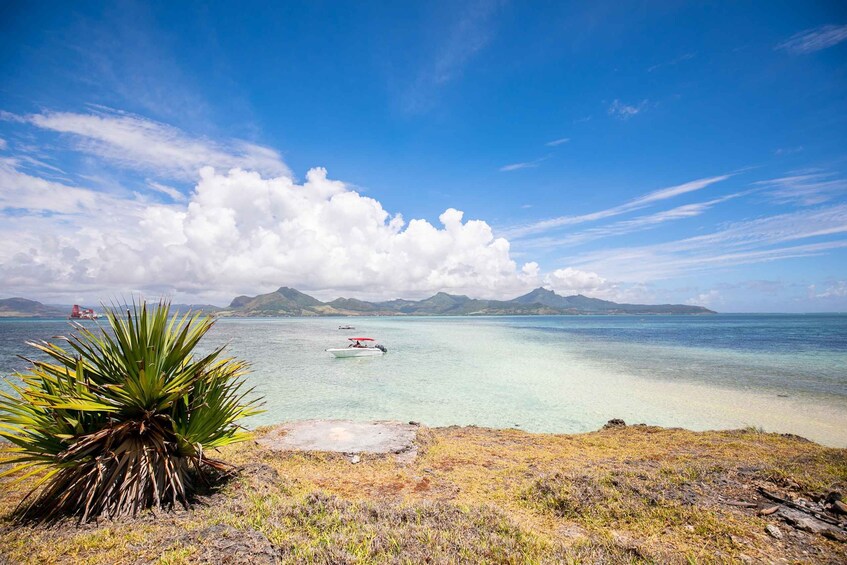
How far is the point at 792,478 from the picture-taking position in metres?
6.32

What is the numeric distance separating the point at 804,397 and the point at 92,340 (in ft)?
101

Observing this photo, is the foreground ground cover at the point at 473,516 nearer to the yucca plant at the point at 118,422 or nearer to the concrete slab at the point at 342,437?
the yucca plant at the point at 118,422

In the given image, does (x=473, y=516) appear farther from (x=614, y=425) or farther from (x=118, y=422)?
(x=614, y=425)

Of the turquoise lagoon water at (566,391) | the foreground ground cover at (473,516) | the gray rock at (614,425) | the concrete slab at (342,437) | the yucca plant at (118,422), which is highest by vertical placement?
the yucca plant at (118,422)

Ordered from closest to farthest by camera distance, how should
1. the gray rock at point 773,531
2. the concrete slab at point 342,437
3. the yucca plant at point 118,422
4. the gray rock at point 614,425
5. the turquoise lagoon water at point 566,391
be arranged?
1. the gray rock at point 773,531
2. the yucca plant at point 118,422
3. the concrete slab at point 342,437
4. the gray rock at point 614,425
5. the turquoise lagoon water at point 566,391

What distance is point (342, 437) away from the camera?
10.6 metres

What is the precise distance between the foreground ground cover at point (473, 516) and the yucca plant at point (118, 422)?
430 millimetres

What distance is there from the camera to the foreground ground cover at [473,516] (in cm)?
431

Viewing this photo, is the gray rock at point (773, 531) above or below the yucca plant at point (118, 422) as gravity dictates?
below

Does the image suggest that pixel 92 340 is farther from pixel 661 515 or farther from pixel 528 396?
pixel 528 396

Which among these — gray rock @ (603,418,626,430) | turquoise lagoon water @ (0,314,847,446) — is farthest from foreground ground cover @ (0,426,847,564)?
turquoise lagoon water @ (0,314,847,446)

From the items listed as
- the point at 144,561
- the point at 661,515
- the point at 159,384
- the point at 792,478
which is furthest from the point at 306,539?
the point at 792,478

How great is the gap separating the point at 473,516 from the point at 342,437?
20.6ft

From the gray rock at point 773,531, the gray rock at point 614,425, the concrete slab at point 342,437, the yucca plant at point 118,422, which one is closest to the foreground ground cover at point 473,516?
the gray rock at point 773,531
